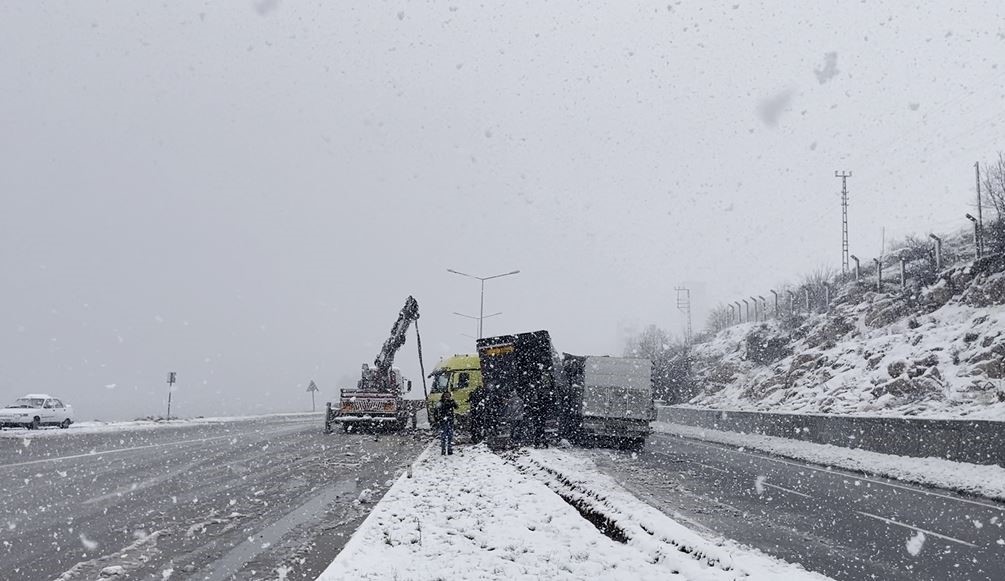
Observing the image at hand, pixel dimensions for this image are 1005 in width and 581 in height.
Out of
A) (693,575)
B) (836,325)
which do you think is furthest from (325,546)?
(836,325)

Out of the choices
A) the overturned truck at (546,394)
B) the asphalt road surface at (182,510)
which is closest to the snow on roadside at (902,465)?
the overturned truck at (546,394)

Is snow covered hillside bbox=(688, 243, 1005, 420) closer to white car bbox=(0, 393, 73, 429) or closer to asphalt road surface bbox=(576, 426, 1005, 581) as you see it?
A: asphalt road surface bbox=(576, 426, 1005, 581)

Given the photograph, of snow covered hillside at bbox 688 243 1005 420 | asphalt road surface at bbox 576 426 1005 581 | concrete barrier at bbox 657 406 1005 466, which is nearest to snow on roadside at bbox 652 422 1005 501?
concrete barrier at bbox 657 406 1005 466

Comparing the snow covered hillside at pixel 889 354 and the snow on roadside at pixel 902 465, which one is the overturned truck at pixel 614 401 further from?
the snow covered hillside at pixel 889 354

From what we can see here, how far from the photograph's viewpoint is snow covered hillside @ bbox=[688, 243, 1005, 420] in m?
25.0

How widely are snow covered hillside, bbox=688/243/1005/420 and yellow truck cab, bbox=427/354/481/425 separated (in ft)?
48.7

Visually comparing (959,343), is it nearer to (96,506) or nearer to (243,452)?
(243,452)

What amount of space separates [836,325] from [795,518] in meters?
31.1

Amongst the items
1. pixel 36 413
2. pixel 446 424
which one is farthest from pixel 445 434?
pixel 36 413

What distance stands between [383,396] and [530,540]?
68.7ft

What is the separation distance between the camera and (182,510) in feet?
33.0

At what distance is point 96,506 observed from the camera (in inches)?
399

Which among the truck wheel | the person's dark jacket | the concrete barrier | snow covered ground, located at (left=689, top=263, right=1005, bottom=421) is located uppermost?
snow covered ground, located at (left=689, top=263, right=1005, bottom=421)

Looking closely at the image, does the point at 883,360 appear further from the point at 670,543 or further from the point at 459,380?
the point at 670,543
